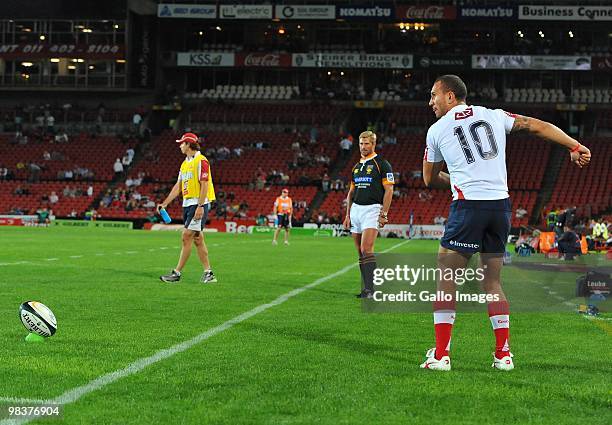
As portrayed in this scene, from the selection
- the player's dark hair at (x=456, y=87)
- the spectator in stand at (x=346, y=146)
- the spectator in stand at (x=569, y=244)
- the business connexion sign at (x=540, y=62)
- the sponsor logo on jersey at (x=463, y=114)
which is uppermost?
the business connexion sign at (x=540, y=62)

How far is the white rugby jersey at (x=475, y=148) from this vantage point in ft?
22.3

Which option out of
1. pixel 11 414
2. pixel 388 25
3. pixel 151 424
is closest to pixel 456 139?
pixel 151 424

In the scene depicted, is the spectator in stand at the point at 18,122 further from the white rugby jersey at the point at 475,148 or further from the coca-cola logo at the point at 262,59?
the white rugby jersey at the point at 475,148

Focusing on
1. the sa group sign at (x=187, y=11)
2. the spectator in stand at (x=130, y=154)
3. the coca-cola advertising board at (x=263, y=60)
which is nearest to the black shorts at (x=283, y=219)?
the spectator in stand at (x=130, y=154)

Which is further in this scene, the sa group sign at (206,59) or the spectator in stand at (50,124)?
the spectator in stand at (50,124)

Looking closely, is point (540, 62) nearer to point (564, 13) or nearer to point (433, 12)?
point (564, 13)

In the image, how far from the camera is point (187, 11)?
189ft

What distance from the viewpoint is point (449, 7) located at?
56.4 metres

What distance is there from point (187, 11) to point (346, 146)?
42.8 feet

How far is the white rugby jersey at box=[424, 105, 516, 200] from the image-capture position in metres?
6.80

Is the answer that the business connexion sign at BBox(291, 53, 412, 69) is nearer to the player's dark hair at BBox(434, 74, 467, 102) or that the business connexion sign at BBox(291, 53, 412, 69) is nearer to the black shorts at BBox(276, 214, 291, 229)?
the black shorts at BBox(276, 214, 291, 229)

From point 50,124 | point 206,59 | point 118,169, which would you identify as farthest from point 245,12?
point 50,124

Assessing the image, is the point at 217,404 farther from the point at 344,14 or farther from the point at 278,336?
the point at 344,14

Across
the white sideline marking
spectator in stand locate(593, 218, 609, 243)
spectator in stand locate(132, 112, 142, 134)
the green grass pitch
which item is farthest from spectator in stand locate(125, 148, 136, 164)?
the white sideline marking
